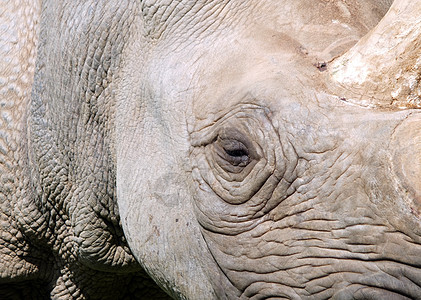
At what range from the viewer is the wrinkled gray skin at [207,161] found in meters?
2.68

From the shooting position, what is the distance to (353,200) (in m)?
2.68

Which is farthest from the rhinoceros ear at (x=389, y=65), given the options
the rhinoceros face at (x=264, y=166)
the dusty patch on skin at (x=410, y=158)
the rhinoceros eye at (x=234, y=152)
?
the rhinoceros eye at (x=234, y=152)

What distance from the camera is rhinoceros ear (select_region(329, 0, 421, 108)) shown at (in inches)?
107

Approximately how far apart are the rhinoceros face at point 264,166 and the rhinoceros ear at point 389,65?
4cm

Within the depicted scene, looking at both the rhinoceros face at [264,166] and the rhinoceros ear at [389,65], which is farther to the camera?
the rhinoceros ear at [389,65]

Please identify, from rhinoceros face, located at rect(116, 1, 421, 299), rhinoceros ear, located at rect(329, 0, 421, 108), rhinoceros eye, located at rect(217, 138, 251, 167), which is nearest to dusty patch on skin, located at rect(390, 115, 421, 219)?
rhinoceros face, located at rect(116, 1, 421, 299)

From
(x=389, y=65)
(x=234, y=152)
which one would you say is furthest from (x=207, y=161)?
(x=389, y=65)

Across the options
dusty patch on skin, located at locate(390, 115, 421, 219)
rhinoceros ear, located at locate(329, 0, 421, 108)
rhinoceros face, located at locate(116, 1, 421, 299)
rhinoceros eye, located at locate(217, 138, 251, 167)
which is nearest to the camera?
dusty patch on skin, located at locate(390, 115, 421, 219)

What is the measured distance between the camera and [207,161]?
10.7 ft

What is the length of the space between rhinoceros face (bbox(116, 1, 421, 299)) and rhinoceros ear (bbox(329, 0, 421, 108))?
4cm

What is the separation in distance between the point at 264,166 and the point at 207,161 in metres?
0.35

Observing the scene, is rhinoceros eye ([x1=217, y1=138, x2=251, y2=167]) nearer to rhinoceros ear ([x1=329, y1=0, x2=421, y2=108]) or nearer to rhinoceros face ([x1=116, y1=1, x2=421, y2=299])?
rhinoceros face ([x1=116, y1=1, x2=421, y2=299])

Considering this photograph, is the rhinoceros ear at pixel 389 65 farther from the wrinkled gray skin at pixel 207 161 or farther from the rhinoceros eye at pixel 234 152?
the rhinoceros eye at pixel 234 152

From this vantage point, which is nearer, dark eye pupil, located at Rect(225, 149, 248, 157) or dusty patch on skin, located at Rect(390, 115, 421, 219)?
dusty patch on skin, located at Rect(390, 115, 421, 219)
